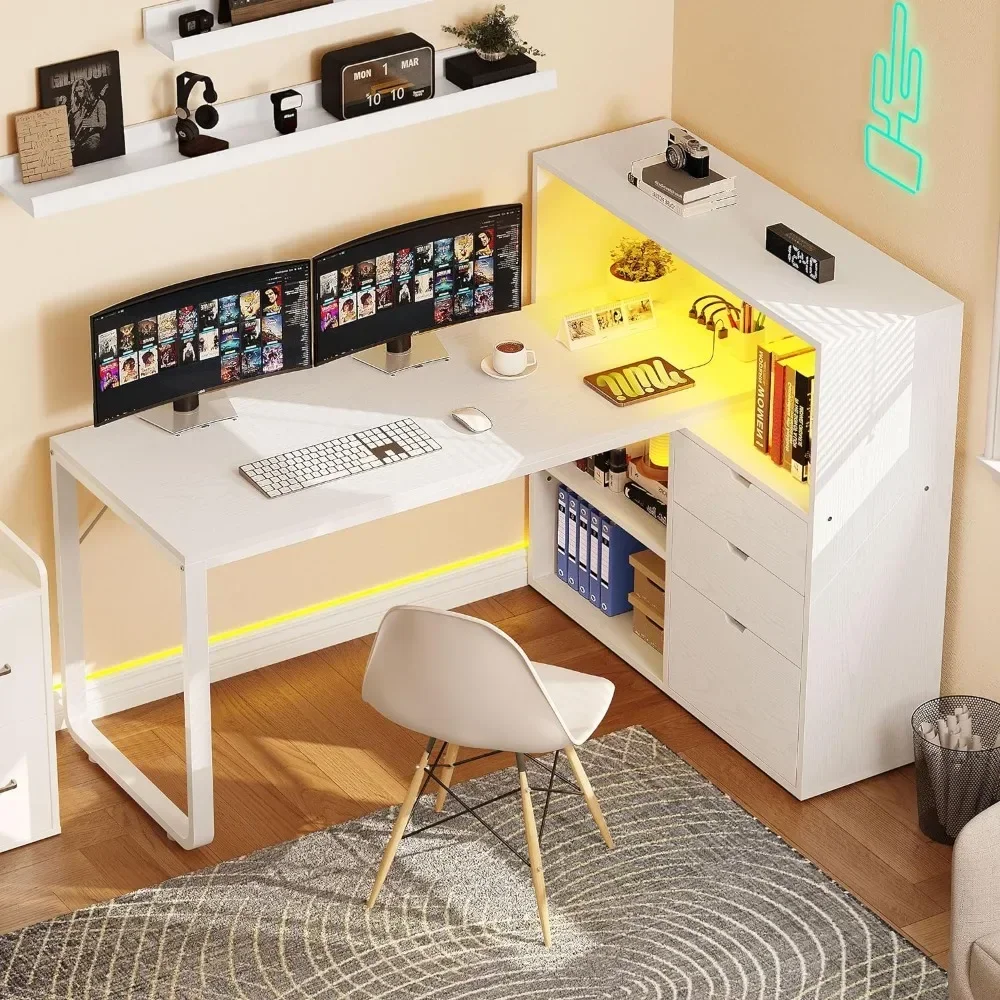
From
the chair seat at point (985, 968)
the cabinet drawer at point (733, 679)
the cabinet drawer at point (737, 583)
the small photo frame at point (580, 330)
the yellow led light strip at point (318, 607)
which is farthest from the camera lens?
the yellow led light strip at point (318, 607)

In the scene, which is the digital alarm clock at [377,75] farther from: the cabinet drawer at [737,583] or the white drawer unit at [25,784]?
the white drawer unit at [25,784]

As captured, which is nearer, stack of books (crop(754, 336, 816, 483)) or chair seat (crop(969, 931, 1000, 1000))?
chair seat (crop(969, 931, 1000, 1000))

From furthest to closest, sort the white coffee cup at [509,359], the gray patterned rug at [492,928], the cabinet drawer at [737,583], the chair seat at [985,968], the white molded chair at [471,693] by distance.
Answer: the white coffee cup at [509,359] → the cabinet drawer at [737,583] → the gray patterned rug at [492,928] → the white molded chair at [471,693] → the chair seat at [985,968]

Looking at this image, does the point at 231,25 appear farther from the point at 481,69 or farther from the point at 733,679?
the point at 733,679

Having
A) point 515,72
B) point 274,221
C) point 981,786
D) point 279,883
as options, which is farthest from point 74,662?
point 981,786

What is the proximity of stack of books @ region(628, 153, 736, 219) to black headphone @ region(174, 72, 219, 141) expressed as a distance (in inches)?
39.3

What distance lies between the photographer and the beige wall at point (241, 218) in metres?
4.02

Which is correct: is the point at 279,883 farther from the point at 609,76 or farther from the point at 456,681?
the point at 609,76

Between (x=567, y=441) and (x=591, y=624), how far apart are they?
857 mm

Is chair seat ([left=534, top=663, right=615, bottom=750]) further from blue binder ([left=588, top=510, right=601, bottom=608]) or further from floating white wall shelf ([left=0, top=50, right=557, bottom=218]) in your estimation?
floating white wall shelf ([left=0, top=50, right=557, bottom=218])

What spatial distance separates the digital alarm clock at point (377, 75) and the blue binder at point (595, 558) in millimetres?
1172

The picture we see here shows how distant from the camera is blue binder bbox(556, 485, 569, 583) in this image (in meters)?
4.87

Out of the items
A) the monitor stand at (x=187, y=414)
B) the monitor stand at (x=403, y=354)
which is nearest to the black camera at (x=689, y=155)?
the monitor stand at (x=403, y=354)

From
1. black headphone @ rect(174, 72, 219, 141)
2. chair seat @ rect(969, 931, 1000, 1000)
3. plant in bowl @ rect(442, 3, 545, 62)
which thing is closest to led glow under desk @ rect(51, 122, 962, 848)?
plant in bowl @ rect(442, 3, 545, 62)
